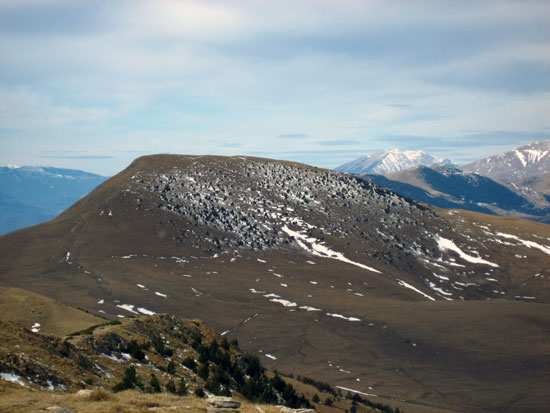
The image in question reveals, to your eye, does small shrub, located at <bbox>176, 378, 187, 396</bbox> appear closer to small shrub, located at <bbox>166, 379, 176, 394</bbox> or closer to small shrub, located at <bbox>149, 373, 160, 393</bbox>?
small shrub, located at <bbox>166, 379, 176, 394</bbox>

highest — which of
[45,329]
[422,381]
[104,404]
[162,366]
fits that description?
[104,404]

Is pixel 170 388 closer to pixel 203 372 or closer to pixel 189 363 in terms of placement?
pixel 203 372

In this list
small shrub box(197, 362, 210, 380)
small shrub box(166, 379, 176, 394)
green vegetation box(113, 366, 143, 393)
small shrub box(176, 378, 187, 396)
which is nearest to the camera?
green vegetation box(113, 366, 143, 393)

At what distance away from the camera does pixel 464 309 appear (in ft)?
529

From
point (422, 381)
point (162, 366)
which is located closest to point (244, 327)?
point (422, 381)

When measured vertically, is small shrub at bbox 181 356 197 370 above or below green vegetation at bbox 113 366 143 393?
below

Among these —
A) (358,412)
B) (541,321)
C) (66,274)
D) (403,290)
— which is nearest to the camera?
(358,412)

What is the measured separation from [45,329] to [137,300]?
3453 inches

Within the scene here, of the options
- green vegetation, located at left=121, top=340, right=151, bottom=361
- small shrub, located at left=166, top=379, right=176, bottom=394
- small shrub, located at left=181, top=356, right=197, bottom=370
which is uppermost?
green vegetation, located at left=121, top=340, right=151, bottom=361

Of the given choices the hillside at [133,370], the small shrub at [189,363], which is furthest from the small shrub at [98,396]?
the small shrub at [189,363]

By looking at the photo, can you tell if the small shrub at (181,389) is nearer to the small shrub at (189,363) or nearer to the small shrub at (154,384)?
the small shrub at (154,384)

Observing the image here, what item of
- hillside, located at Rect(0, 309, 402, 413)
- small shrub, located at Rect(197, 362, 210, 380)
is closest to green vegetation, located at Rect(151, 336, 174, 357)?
hillside, located at Rect(0, 309, 402, 413)

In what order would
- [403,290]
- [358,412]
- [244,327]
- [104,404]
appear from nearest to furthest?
[104,404]
[358,412]
[244,327]
[403,290]

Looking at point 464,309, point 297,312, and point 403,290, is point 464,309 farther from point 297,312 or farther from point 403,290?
point 297,312
